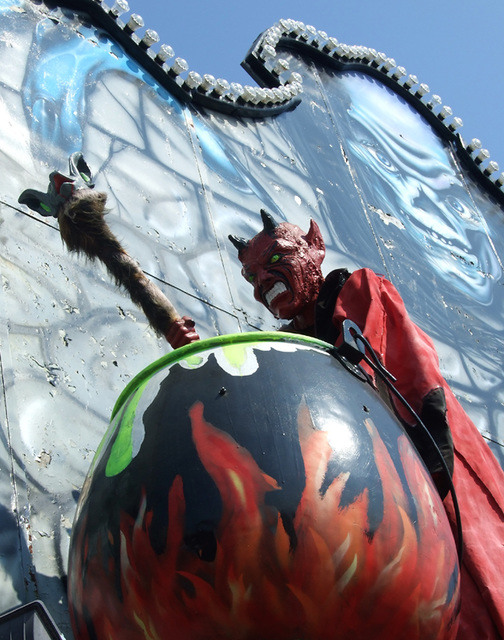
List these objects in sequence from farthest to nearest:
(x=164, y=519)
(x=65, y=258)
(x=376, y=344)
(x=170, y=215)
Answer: (x=170, y=215) → (x=65, y=258) → (x=376, y=344) → (x=164, y=519)

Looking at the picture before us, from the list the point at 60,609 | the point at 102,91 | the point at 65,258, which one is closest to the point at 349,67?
the point at 102,91

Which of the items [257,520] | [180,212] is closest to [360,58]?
[180,212]

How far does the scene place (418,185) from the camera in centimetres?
782

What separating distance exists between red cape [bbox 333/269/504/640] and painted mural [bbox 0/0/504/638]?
1.12m

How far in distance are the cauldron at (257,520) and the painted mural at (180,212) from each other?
882 millimetres

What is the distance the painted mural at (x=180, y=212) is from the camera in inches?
117

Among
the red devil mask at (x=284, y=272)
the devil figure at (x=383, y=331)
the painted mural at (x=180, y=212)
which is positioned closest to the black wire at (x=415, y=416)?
the devil figure at (x=383, y=331)

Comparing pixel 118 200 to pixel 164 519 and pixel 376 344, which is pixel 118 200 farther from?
pixel 164 519

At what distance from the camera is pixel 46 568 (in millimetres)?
2615

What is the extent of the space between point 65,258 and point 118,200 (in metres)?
0.76

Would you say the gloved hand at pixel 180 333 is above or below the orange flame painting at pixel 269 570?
below

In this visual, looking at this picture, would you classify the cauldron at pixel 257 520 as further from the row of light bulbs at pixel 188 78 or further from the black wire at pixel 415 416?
the row of light bulbs at pixel 188 78

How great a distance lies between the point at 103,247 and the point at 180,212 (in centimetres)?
187

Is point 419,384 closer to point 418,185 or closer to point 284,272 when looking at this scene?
point 284,272
